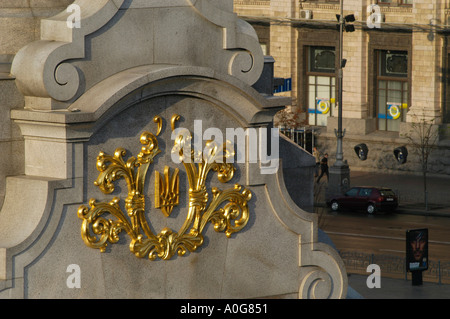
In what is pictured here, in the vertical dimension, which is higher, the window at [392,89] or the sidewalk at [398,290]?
the window at [392,89]

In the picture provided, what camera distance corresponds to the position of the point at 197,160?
18562 millimetres

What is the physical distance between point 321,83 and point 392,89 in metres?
4.83

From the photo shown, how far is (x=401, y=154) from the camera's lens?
227 ft

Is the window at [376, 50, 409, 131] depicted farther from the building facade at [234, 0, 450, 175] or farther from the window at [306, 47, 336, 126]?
the window at [306, 47, 336, 126]

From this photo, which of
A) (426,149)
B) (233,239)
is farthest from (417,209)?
(233,239)

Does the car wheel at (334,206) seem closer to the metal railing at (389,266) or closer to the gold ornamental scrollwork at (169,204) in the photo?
the metal railing at (389,266)

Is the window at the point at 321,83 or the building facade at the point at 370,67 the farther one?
the window at the point at 321,83

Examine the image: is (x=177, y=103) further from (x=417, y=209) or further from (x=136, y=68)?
(x=417, y=209)

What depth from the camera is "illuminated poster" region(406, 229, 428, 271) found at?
142ft

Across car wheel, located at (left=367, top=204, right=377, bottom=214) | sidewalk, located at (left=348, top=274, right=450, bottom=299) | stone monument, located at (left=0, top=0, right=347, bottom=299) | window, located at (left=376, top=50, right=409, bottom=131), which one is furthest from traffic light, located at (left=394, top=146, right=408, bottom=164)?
stone monument, located at (left=0, top=0, right=347, bottom=299)

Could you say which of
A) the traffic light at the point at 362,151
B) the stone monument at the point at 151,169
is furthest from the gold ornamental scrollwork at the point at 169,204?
the traffic light at the point at 362,151

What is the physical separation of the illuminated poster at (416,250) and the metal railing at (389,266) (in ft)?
4.04

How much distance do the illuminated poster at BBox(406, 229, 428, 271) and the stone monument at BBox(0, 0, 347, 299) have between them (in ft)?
76.9

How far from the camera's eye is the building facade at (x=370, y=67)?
7225cm
